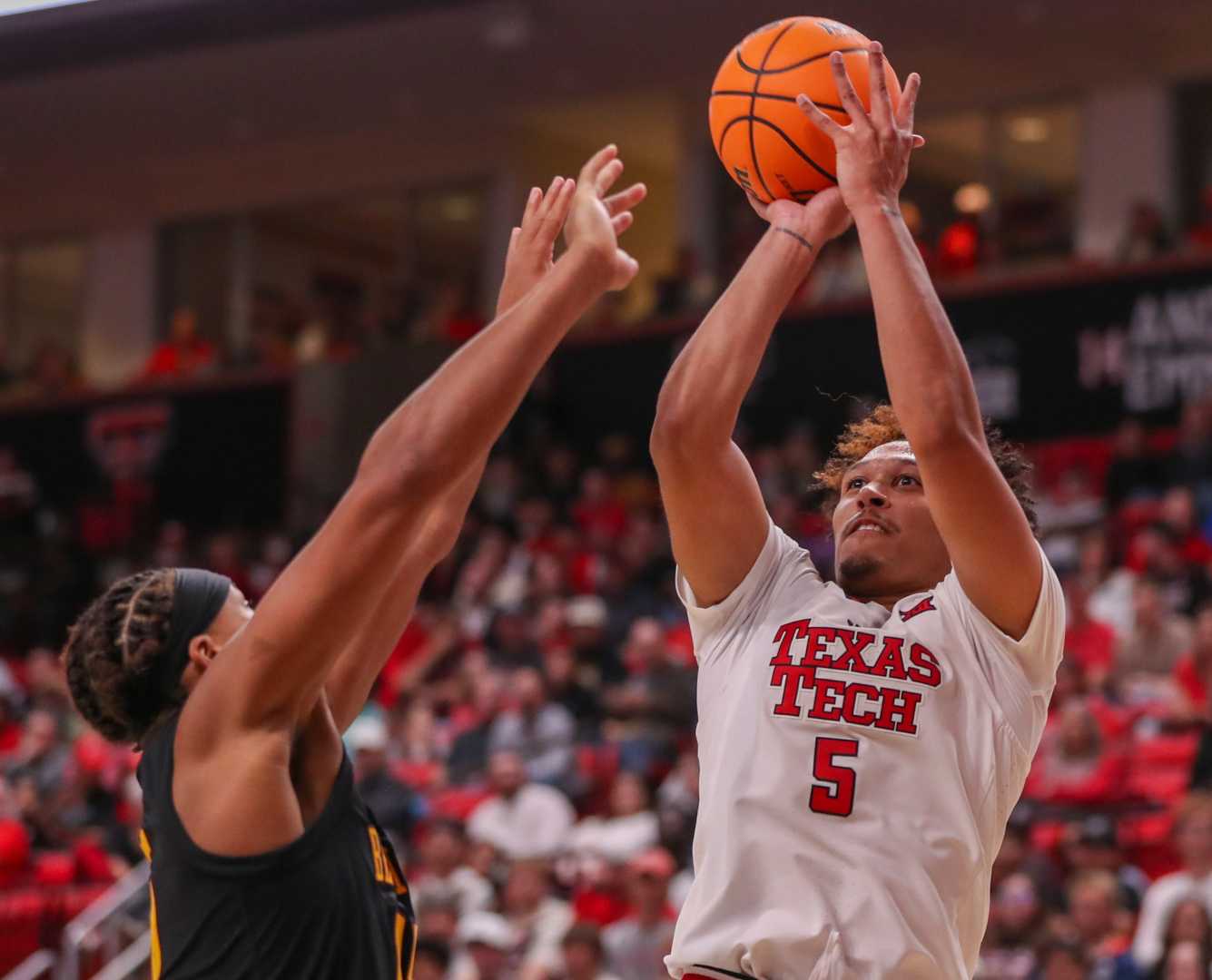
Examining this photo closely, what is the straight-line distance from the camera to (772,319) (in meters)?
3.31

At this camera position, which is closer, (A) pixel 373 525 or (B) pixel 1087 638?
(A) pixel 373 525

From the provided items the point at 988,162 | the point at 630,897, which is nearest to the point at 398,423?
the point at 630,897

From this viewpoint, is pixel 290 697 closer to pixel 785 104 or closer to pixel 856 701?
pixel 856 701

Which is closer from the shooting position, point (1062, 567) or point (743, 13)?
point (1062, 567)

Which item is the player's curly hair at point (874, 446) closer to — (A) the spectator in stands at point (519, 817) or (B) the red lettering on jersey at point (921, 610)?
(B) the red lettering on jersey at point (921, 610)

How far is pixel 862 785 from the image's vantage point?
3096 mm

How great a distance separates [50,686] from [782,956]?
1195cm

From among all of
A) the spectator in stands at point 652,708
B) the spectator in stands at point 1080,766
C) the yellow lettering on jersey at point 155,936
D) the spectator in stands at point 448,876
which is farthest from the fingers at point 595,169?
the spectator in stands at point 652,708

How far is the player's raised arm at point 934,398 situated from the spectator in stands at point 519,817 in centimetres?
722

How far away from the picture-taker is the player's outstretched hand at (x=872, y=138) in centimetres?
323

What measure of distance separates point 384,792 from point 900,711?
8151 millimetres

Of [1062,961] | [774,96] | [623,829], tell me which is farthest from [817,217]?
[623,829]

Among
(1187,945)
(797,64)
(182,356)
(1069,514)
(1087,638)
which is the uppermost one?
(797,64)

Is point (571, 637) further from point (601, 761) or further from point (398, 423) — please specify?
point (398, 423)
